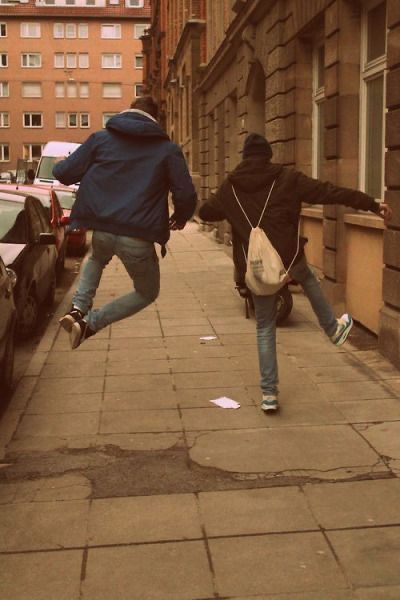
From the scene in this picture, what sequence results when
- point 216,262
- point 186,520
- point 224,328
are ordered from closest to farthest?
point 186,520, point 224,328, point 216,262

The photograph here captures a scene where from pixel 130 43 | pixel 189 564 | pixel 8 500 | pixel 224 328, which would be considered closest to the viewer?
pixel 189 564

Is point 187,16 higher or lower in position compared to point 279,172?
higher

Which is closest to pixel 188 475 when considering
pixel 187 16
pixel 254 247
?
pixel 254 247

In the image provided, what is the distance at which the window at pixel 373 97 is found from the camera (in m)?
9.40

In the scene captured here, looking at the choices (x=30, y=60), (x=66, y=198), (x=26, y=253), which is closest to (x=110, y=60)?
(x=30, y=60)

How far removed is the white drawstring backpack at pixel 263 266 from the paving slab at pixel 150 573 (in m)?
2.34

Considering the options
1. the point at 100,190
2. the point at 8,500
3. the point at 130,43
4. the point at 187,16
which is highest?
the point at 130,43

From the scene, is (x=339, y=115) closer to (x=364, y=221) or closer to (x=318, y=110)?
(x=364, y=221)

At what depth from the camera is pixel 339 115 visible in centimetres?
1016

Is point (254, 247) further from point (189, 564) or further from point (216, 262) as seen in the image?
point (216, 262)

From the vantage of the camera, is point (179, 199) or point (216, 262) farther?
point (216, 262)

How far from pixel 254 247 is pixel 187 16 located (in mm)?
28545

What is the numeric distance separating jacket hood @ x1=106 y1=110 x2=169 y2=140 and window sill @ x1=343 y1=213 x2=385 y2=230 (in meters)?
3.50

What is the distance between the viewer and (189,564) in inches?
148
